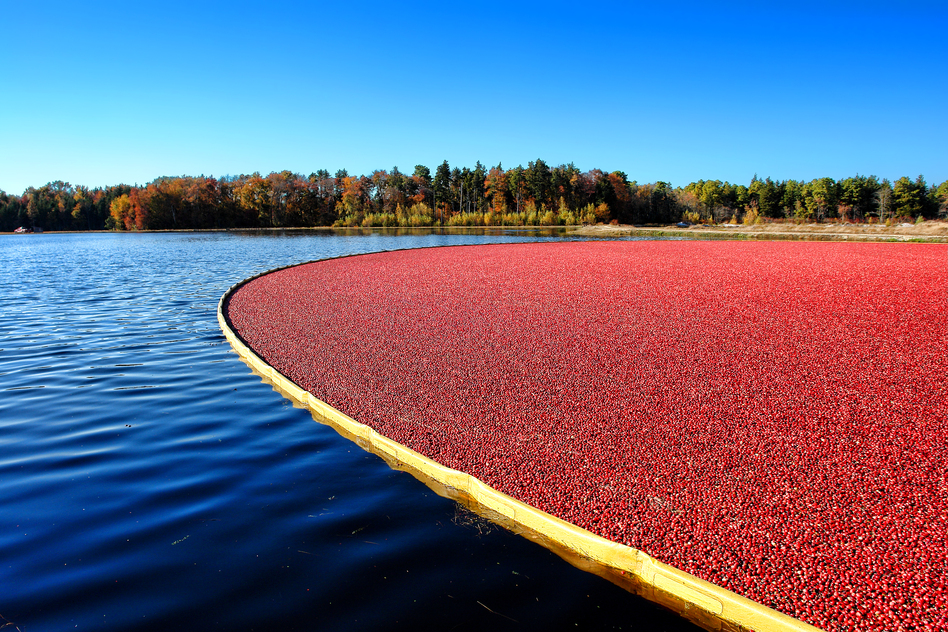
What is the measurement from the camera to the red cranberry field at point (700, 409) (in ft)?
9.45

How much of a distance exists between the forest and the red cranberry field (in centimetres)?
6596

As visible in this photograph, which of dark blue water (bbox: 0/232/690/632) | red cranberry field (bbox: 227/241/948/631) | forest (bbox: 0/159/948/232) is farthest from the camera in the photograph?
forest (bbox: 0/159/948/232)

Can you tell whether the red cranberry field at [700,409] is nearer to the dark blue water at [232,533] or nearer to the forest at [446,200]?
the dark blue water at [232,533]

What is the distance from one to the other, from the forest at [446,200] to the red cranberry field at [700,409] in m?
66.0

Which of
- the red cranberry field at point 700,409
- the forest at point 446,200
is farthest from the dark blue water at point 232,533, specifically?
the forest at point 446,200

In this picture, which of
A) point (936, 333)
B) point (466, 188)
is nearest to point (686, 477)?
point (936, 333)

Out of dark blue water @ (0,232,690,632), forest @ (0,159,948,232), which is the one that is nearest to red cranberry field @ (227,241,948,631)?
dark blue water @ (0,232,690,632)

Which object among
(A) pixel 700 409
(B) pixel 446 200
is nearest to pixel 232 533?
(A) pixel 700 409

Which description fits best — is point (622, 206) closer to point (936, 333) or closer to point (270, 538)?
point (936, 333)

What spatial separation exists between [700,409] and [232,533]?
13.2 feet

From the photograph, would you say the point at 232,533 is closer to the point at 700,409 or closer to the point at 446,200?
the point at 700,409

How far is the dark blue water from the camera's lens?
272cm

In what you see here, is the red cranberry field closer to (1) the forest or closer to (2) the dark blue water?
(2) the dark blue water

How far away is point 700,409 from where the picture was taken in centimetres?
486
